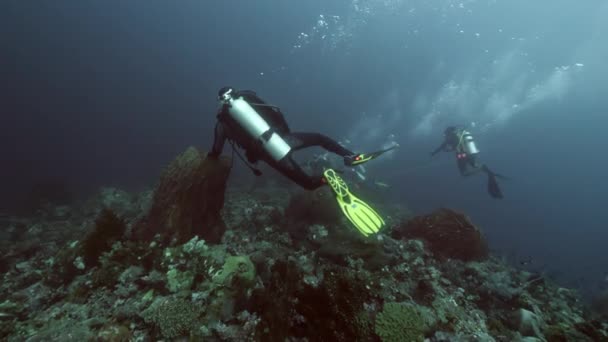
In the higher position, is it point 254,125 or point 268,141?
point 254,125

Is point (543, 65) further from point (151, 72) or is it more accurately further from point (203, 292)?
point (151, 72)

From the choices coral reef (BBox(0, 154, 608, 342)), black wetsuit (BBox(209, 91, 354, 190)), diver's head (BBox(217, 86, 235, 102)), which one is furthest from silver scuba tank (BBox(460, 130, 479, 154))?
diver's head (BBox(217, 86, 235, 102))

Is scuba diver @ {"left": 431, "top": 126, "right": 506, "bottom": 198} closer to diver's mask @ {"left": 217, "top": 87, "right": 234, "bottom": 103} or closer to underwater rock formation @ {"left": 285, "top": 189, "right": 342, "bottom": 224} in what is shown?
→ underwater rock formation @ {"left": 285, "top": 189, "right": 342, "bottom": 224}

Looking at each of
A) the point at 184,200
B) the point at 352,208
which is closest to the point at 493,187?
the point at 352,208

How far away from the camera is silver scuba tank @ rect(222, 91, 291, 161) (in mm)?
4906

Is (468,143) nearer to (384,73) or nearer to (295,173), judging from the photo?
(295,173)

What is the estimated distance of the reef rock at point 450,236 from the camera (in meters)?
7.36

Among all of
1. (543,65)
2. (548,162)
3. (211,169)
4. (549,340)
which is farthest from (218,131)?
(548,162)

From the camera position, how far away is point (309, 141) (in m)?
5.71

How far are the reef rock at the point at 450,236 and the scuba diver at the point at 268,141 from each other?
10.1ft

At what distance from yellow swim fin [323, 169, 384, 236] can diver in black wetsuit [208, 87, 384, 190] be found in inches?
8.4

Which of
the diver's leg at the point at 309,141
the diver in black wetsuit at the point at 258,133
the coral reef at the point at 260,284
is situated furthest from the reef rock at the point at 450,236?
the diver in black wetsuit at the point at 258,133

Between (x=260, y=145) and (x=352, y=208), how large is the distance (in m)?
2.01

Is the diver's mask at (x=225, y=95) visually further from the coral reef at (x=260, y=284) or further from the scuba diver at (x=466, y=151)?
the scuba diver at (x=466, y=151)
